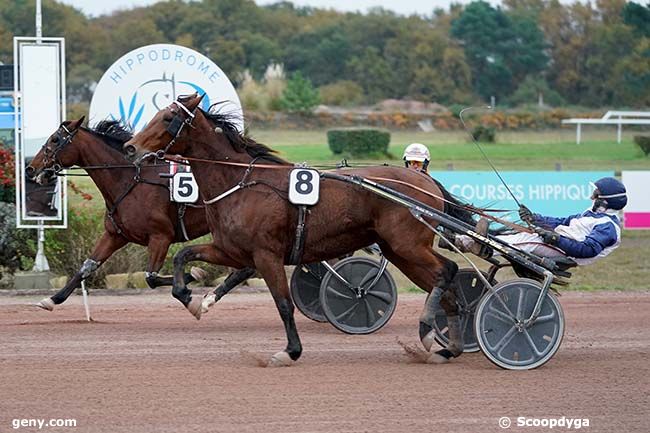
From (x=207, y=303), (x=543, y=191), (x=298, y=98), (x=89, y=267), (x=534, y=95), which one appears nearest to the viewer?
(x=207, y=303)

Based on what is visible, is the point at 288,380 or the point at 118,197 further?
the point at 118,197

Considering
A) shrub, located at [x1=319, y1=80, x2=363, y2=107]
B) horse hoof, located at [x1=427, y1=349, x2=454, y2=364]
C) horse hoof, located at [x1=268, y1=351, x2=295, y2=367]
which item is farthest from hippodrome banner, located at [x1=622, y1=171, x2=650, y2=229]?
shrub, located at [x1=319, y1=80, x2=363, y2=107]

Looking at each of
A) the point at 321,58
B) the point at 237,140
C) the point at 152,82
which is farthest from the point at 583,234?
the point at 321,58

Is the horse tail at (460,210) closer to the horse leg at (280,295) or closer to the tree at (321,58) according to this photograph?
the horse leg at (280,295)

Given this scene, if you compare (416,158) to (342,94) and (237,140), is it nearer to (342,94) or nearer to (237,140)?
(237,140)

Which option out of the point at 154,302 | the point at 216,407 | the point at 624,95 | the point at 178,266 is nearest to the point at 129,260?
the point at 154,302

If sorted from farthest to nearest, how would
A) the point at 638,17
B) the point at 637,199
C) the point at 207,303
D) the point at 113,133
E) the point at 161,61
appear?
the point at 638,17 → the point at 637,199 → the point at 161,61 → the point at 113,133 → the point at 207,303

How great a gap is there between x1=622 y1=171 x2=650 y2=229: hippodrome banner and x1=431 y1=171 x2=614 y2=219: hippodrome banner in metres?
0.57

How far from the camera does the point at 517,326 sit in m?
7.76

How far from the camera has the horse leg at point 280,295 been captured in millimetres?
7965

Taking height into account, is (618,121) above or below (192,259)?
above

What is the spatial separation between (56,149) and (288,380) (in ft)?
13.0

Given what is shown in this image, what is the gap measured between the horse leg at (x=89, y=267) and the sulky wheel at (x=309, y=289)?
1600mm

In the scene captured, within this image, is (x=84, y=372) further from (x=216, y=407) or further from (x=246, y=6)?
(x=246, y=6)
